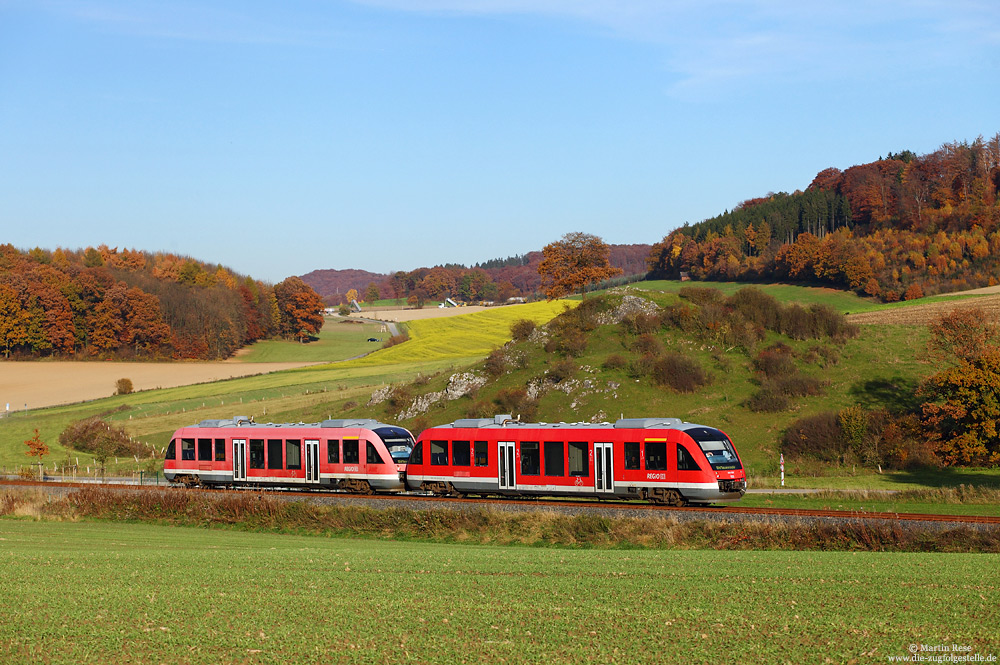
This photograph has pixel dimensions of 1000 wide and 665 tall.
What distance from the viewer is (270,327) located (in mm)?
162625

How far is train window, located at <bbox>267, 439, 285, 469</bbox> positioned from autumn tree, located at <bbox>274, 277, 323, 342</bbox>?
12136cm

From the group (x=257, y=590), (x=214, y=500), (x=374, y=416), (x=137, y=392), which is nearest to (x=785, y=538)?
(x=257, y=590)

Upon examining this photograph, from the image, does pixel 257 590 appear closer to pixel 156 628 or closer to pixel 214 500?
pixel 156 628

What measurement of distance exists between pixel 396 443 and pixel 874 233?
125m

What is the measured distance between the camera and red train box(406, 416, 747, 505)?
31.3 metres

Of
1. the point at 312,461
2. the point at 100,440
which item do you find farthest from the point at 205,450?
the point at 100,440

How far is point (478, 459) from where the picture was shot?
35531mm

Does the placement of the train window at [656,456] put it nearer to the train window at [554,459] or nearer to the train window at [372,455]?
the train window at [554,459]

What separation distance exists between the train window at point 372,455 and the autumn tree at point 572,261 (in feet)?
170

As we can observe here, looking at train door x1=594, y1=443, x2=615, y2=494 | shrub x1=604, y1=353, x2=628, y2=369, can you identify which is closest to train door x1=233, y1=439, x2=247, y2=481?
train door x1=594, y1=443, x2=615, y2=494

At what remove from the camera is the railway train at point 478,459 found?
31.6m

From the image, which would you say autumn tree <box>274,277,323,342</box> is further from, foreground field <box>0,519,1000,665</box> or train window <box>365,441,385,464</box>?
foreground field <box>0,519,1000,665</box>

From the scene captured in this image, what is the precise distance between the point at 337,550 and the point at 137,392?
85.1 m

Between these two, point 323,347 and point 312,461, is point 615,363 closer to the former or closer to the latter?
point 312,461
